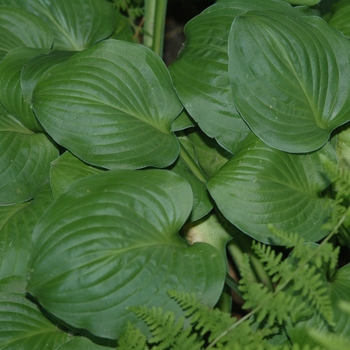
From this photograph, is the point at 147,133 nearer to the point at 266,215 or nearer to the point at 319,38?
the point at 266,215

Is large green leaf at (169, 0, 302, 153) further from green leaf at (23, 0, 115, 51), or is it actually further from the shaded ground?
the shaded ground

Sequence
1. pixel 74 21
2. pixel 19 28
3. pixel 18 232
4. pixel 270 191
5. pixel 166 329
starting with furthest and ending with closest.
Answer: pixel 74 21
pixel 19 28
pixel 18 232
pixel 270 191
pixel 166 329

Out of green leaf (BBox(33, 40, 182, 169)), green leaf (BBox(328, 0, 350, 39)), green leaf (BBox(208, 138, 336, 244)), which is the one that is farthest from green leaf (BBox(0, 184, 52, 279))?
green leaf (BBox(328, 0, 350, 39))

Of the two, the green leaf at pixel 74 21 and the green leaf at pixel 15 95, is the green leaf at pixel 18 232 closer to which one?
the green leaf at pixel 15 95

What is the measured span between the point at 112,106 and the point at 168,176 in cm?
25

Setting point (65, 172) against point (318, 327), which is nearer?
point (318, 327)

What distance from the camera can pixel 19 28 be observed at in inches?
67.9

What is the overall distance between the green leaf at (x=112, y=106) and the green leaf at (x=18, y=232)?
226 millimetres

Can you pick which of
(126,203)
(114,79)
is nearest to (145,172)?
(126,203)

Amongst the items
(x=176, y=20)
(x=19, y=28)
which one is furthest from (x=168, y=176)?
(x=176, y=20)

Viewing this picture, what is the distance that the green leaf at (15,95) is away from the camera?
1494mm

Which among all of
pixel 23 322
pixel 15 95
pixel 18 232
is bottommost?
pixel 23 322

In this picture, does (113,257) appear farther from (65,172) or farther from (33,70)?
(33,70)

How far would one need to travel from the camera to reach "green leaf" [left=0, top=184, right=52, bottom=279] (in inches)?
55.9
